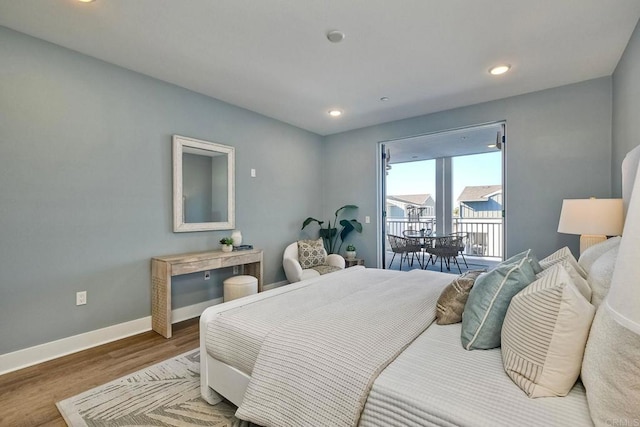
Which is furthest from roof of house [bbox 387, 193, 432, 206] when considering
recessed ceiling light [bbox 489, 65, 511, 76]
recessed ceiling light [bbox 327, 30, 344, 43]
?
recessed ceiling light [bbox 327, 30, 344, 43]

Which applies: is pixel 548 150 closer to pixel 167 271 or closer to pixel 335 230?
pixel 335 230

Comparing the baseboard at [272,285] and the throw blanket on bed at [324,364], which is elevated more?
the throw blanket on bed at [324,364]

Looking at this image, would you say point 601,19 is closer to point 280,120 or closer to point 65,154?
point 280,120

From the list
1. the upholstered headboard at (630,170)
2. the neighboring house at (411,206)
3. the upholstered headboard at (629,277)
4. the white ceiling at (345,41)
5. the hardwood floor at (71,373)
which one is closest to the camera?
the upholstered headboard at (629,277)

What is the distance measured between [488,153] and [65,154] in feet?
23.3

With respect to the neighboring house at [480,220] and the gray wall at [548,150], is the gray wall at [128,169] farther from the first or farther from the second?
the neighboring house at [480,220]

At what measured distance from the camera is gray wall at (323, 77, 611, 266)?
3100mm

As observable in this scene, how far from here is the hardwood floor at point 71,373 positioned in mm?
1771

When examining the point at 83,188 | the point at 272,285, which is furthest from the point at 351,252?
the point at 83,188

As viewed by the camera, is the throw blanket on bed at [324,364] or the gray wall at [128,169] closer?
the throw blanket on bed at [324,364]

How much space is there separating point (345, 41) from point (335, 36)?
0.12 m

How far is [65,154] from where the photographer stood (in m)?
2.52

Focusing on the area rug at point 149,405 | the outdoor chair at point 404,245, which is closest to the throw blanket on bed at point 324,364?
the area rug at point 149,405

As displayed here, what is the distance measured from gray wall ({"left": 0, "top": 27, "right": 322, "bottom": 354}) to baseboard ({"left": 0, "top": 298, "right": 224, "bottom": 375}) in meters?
0.05
